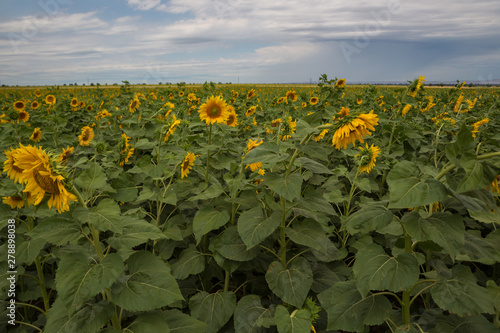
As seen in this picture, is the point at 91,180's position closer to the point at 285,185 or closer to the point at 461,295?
the point at 285,185

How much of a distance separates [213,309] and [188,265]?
45 centimetres

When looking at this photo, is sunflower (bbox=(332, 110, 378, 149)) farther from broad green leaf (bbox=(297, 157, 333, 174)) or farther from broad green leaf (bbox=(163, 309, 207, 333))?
broad green leaf (bbox=(163, 309, 207, 333))

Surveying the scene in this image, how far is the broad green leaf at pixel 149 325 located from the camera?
1.74m

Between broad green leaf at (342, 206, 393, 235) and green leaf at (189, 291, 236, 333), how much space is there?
131cm

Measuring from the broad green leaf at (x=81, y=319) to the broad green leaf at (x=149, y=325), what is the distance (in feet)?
0.62

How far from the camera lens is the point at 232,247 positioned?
8.17 ft

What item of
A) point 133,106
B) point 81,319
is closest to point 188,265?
point 81,319

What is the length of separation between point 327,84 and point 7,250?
6.83 meters

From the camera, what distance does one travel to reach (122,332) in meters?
1.74

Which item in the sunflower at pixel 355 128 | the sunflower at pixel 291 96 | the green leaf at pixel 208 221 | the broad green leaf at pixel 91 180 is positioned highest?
the sunflower at pixel 291 96

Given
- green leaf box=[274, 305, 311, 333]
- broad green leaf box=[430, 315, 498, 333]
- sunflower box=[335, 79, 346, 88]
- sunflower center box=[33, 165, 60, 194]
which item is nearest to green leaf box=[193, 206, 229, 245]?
green leaf box=[274, 305, 311, 333]

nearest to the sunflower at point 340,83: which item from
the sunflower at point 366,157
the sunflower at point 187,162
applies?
the sunflower at point 366,157

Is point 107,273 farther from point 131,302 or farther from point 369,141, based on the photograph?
point 369,141

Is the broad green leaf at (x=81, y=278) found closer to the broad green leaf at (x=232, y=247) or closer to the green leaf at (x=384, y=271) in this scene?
the broad green leaf at (x=232, y=247)
